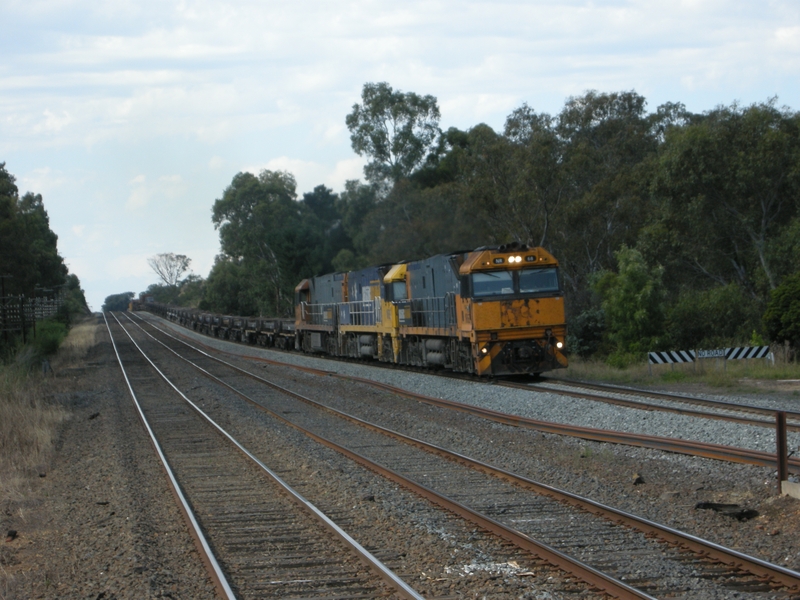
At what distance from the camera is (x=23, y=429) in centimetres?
1415

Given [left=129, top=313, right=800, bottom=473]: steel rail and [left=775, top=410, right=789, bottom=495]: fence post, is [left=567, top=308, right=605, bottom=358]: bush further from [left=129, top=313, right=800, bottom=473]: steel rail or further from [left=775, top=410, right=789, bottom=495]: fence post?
[left=775, top=410, right=789, bottom=495]: fence post

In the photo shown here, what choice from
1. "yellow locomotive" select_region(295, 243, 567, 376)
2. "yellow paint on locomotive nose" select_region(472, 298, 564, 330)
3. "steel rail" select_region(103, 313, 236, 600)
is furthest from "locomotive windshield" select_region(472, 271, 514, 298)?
"steel rail" select_region(103, 313, 236, 600)

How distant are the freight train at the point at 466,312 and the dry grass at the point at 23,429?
30.1 feet

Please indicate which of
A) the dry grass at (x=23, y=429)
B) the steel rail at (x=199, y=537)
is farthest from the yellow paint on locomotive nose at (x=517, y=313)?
the dry grass at (x=23, y=429)

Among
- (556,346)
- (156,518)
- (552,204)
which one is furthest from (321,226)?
(156,518)

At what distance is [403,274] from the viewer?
24969 millimetres

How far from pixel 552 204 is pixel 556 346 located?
24.0m

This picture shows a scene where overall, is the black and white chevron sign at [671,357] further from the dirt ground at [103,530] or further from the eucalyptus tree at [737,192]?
the eucalyptus tree at [737,192]

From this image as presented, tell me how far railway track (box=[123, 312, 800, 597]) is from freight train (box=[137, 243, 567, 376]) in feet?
23.7

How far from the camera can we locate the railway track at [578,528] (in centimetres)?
575

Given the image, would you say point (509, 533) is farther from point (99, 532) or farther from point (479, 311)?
point (479, 311)

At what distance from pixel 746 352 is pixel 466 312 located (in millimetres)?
8520

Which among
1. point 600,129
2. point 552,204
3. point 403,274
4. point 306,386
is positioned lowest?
point 306,386

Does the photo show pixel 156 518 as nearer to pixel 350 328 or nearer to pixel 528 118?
pixel 350 328
